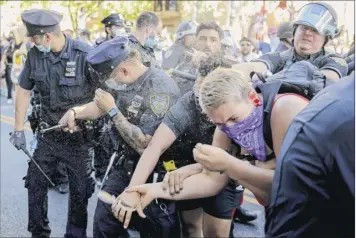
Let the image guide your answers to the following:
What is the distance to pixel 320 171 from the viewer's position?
1.24 metres

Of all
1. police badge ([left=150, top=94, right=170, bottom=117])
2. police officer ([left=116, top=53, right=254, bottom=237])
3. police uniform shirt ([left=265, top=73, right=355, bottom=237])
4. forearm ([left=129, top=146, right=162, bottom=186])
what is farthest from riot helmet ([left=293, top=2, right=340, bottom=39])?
police uniform shirt ([left=265, top=73, right=355, bottom=237])

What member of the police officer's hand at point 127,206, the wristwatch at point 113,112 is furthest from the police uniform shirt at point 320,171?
the wristwatch at point 113,112

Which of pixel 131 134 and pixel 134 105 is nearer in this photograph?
pixel 131 134

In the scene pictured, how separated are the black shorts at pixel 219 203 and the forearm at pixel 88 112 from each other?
865mm

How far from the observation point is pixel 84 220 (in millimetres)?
4082

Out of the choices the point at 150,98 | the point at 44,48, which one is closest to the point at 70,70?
the point at 44,48

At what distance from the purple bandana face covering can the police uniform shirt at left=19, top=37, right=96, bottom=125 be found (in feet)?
6.65

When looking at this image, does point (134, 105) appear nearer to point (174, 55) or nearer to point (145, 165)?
point (145, 165)

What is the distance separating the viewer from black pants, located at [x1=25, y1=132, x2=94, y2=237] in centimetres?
396

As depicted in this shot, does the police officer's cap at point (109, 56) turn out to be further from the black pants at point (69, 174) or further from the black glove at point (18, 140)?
the black glove at point (18, 140)

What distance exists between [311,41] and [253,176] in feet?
4.62

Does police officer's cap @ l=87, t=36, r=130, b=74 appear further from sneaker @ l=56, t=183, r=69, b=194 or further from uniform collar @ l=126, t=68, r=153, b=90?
sneaker @ l=56, t=183, r=69, b=194

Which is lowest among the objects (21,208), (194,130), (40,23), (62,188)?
(62,188)

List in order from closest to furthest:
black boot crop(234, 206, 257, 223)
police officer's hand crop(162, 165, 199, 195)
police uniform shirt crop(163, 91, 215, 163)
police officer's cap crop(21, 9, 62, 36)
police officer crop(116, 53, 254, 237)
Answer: police officer's hand crop(162, 165, 199, 195) < police officer crop(116, 53, 254, 237) < police uniform shirt crop(163, 91, 215, 163) < police officer's cap crop(21, 9, 62, 36) < black boot crop(234, 206, 257, 223)
